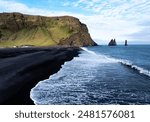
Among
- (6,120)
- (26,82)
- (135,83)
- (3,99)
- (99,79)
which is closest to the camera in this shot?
(6,120)

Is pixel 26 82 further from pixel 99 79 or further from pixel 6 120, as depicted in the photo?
pixel 6 120

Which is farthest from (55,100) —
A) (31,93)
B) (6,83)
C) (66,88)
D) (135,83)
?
(135,83)

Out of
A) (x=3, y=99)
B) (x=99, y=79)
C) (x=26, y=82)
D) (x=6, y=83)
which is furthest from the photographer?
(x=99, y=79)

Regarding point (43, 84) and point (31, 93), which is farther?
point (43, 84)

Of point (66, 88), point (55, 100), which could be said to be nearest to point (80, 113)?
point (55, 100)

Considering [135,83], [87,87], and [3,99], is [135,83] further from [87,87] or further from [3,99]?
[3,99]

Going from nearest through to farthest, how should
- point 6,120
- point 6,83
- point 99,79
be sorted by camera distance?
point 6,120, point 6,83, point 99,79

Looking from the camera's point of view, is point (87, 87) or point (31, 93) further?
point (87, 87)

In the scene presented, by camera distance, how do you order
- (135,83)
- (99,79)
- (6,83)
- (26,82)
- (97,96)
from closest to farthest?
1. (97,96)
2. (6,83)
3. (26,82)
4. (135,83)
5. (99,79)
